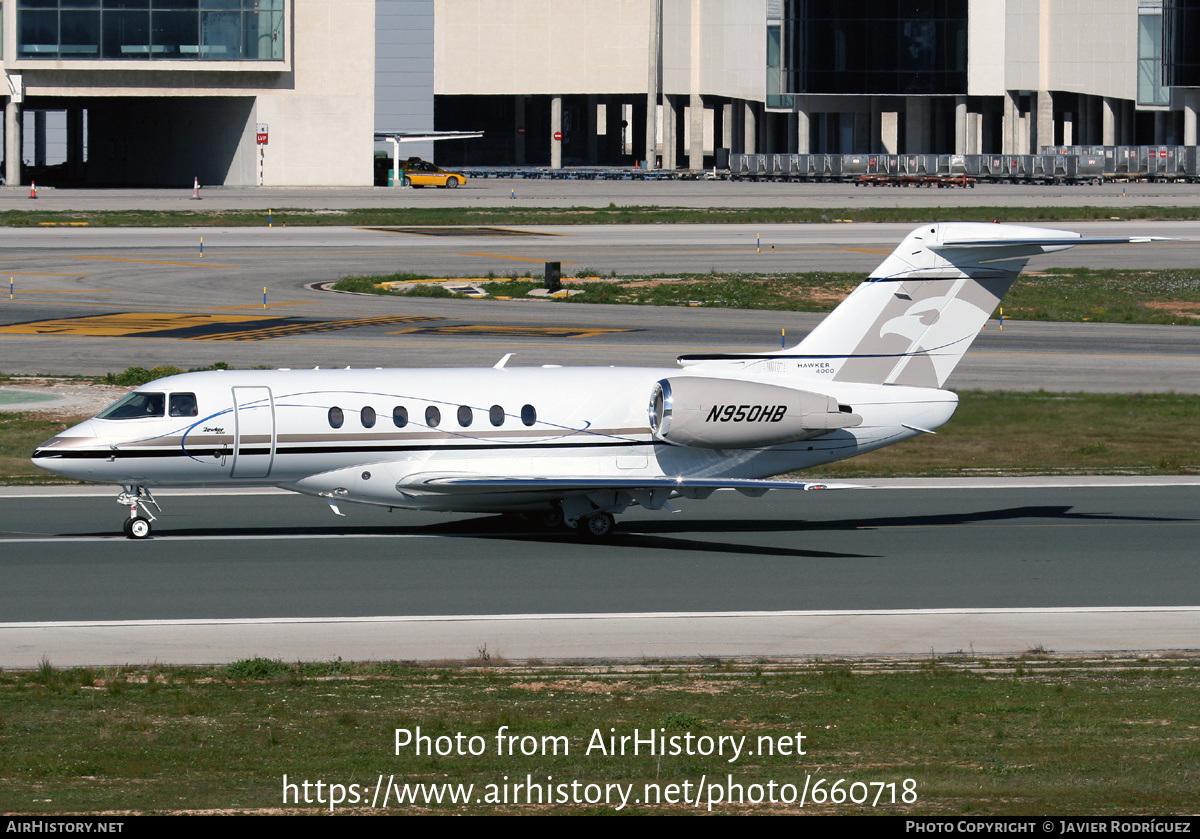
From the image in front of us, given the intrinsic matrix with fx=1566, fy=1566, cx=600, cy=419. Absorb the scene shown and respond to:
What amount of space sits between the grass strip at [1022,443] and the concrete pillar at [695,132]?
337ft

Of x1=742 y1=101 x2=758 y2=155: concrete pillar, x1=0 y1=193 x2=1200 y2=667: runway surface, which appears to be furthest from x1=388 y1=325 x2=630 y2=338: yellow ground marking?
x1=742 y1=101 x2=758 y2=155: concrete pillar

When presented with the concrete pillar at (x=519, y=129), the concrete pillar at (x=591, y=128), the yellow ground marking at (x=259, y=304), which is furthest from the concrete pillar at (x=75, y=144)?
the yellow ground marking at (x=259, y=304)

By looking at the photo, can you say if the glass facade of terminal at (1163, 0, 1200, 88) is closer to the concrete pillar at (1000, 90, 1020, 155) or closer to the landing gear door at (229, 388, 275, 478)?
the concrete pillar at (1000, 90, 1020, 155)

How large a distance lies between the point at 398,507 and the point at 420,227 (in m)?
59.0

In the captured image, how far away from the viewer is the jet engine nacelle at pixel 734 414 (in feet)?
83.1

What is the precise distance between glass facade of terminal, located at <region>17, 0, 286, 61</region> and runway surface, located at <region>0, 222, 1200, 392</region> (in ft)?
82.6

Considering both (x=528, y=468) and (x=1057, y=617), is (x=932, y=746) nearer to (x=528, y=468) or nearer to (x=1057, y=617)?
(x=1057, y=617)

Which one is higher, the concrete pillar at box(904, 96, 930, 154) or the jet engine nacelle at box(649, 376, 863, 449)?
the concrete pillar at box(904, 96, 930, 154)

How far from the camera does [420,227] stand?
83125mm

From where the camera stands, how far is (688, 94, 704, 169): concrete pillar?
455ft

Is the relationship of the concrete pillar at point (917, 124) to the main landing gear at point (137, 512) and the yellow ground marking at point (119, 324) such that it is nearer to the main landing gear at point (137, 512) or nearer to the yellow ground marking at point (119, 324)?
the yellow ground marking at point (119, 324)

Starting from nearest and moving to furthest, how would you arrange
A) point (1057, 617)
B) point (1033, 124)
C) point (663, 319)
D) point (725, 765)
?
point (725, 765) < point (1057, 617) < point (663, 319) < point (1033, 124)

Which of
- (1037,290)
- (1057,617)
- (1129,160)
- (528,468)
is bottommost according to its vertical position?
(1057,617)

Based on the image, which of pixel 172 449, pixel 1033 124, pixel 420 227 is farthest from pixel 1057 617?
pixel 1033 124
